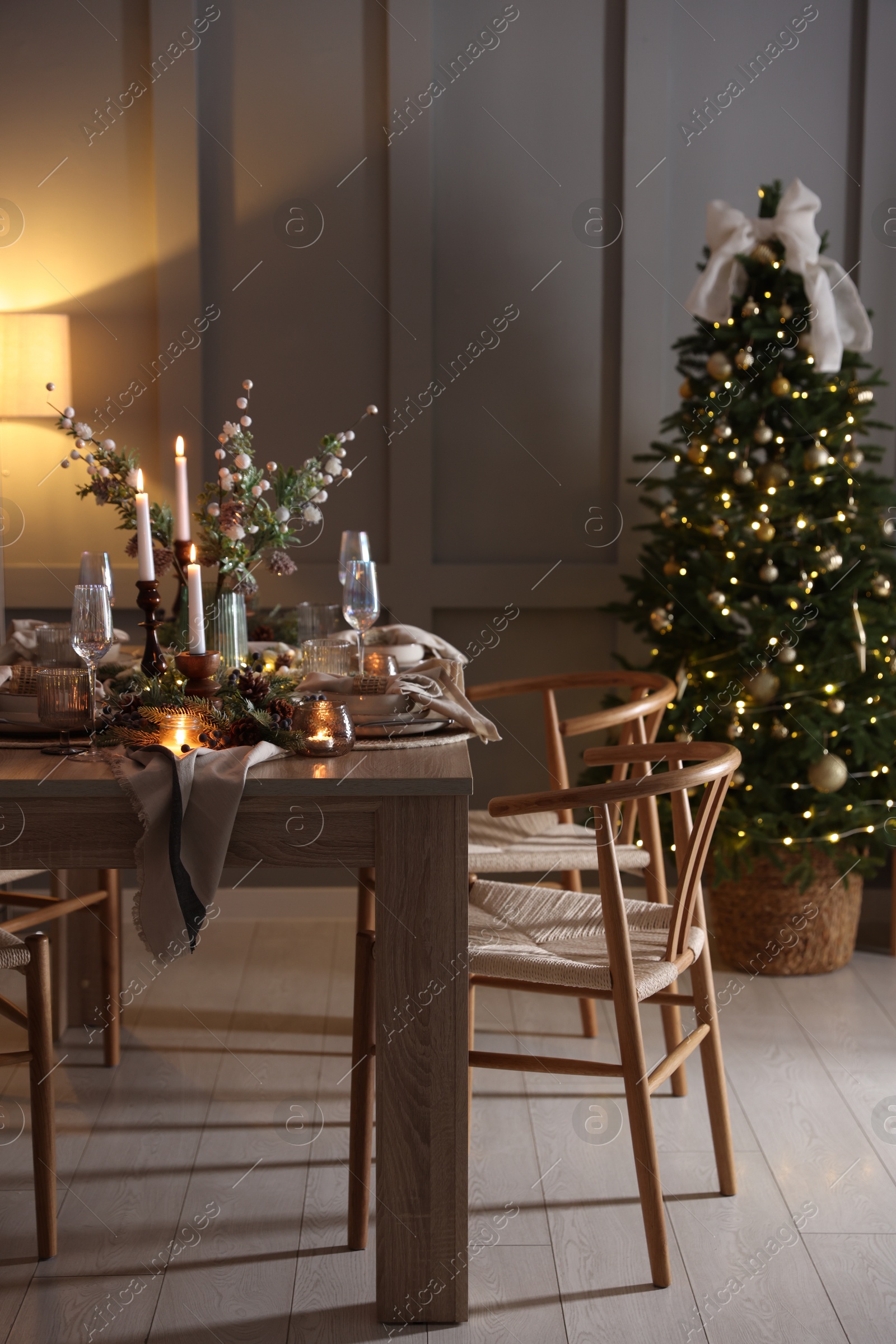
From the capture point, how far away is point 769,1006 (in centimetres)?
289

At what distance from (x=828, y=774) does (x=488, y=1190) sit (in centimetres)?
136

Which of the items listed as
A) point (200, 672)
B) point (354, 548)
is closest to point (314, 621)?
point (354, 548)

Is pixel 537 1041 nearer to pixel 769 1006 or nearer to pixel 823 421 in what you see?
pixel 769 1006

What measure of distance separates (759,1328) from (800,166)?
297 centimetres

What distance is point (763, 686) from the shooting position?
116 inches

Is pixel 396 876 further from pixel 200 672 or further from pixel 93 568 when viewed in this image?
pixel 93 568

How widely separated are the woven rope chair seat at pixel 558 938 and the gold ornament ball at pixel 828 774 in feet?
3.12

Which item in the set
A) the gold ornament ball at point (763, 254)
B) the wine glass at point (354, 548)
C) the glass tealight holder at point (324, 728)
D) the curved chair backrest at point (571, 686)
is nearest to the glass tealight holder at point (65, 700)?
the glass tealight holder at point (324, 728)

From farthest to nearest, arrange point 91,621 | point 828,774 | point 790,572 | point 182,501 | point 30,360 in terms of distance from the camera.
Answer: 1. point 30,360
2. point 790,572
3. point 828,774
4. point 182,501
5. point 91,621

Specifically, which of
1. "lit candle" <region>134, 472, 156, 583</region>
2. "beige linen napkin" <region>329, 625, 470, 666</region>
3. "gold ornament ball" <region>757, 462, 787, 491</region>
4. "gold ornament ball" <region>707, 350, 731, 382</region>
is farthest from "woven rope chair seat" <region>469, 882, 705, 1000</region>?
"gold ornament ball" <region>707, 350, 731, 382</region>

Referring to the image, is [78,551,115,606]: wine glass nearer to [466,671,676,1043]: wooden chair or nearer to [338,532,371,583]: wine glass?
[338,532,371,583]: wine glass

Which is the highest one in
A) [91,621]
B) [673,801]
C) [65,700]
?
[91,621]

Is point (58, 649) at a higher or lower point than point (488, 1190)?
higher

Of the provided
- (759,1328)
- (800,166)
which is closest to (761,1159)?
(759,1328)
